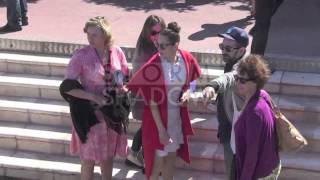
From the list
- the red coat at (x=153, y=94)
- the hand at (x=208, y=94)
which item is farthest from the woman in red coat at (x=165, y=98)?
the hand at (x=208, y=94)

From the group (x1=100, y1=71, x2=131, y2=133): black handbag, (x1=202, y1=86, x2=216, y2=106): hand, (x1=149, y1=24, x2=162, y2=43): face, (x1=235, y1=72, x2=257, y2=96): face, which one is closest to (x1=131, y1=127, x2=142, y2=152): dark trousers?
(x1=100, y1=71, x2=131, y2=133): black handbag

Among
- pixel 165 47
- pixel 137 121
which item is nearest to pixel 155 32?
pixel 165 47

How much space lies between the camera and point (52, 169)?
591 centimetres

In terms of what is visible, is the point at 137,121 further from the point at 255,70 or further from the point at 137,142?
the point at 255,70

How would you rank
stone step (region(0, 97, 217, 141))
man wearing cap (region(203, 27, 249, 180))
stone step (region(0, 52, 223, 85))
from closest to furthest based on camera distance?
man wearing cap (region(203, 27, 249, 180)) → stone step (region(0, 97, 217, 141)) → stone step (region(0, 52, 223, 85))

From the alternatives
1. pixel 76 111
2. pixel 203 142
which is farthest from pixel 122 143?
pixel 203 142

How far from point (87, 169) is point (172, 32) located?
5.03ft

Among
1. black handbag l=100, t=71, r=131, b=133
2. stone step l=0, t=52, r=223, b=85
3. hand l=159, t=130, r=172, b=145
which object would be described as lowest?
stone step l=0, t=52, r=223, b=85

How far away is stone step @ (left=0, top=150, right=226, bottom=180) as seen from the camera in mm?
5781

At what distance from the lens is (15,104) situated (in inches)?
259

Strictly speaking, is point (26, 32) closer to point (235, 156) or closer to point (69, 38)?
point (69, 38)

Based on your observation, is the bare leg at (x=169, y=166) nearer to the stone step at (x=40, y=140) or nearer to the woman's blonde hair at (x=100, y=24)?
the stone step at (x=40, y=140)

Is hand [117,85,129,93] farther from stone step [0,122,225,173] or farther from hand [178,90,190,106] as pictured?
stone step [0,122,225,173]

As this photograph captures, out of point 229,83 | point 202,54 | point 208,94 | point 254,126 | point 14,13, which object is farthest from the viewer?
point 14,13
